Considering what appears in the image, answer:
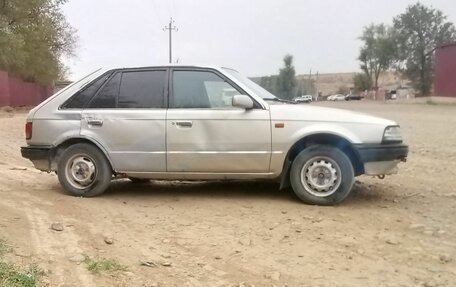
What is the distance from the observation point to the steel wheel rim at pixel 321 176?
20.6 ft

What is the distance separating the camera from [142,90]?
265 inches

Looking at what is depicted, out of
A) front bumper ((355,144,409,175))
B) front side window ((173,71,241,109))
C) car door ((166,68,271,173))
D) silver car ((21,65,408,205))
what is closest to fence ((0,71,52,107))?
silver car ((21,65,408,205))

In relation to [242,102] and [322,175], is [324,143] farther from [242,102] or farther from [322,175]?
[242,102]

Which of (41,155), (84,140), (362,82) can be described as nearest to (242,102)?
(84,140)

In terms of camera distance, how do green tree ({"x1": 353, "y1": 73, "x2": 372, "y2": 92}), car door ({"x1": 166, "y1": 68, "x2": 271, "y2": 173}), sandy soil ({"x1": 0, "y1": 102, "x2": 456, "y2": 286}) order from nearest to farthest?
sandy soil ({"x1": 0, "y1": 102, "x2": 456, "y2": 286}) < car door ({"x1": 166, "y1": 68, "x2": 271, "y2": 173}) < green tree ({"x1": 353, "y1": 73, "x2": 372, "y2": 92})

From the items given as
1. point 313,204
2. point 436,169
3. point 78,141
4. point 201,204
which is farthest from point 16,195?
point 436,169

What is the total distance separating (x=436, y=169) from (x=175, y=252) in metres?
5.92

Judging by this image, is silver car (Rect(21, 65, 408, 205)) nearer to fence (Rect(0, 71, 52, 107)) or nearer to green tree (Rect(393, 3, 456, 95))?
fence (Rect(0, 71, 52, 107))

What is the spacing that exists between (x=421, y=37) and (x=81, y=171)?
7112cm

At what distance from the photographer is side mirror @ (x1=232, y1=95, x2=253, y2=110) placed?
20.5 feet

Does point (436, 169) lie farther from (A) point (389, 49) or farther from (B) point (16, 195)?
(A) point (389, 49)

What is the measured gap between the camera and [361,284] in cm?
392

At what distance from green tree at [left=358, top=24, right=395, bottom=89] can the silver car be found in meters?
73.4

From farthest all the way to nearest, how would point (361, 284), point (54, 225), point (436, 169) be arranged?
1. point (436, 169)
2. point (54, 225)
3. point (361, 284)
